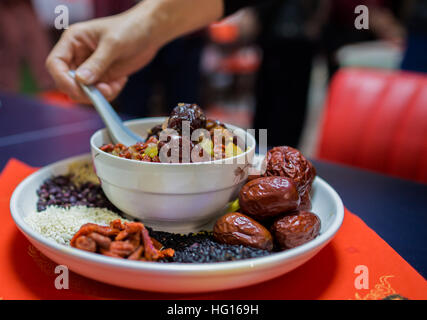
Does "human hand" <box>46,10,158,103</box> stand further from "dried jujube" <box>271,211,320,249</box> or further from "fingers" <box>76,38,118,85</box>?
"dried jujube" <box>271,211,320,249</box>

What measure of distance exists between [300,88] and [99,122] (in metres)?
1.40

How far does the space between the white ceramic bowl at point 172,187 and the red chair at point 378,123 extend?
85cm

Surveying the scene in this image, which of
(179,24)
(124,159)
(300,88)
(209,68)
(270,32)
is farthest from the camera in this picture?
(209,68)

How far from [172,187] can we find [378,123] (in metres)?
1.03

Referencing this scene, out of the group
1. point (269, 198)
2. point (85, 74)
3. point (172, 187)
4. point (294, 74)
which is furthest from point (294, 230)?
point (294, 74)

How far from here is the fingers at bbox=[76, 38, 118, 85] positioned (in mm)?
968

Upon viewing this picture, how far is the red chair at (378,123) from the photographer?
4.37ft

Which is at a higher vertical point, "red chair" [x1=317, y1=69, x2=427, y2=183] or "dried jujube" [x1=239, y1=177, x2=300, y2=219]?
"dried jujube" [x1=239, y1=177, x2=300, y2=219]

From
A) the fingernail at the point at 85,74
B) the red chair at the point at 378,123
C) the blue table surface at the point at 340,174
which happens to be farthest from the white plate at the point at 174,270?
the red chair at the point at 378,123

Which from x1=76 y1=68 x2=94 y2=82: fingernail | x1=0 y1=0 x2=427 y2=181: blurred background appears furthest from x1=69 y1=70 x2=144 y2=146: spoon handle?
x1=0 y1=0 x2=427 y2=181: blurred background

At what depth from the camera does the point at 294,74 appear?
2396mm

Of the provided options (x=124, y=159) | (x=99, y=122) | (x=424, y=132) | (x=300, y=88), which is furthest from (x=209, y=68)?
(x=124, y=159)

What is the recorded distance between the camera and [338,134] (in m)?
1.46
